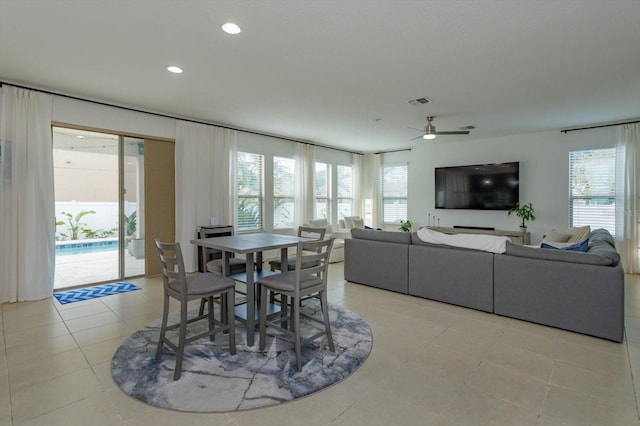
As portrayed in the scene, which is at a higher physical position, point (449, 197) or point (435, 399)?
point (449, 197)

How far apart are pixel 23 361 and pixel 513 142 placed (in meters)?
8.20

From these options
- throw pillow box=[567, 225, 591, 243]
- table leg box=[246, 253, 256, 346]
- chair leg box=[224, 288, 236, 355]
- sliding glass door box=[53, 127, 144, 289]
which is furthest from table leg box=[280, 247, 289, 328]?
throw pillow box=[567, 225, 591, 243]

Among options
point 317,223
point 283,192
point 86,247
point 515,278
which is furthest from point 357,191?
point 86,247

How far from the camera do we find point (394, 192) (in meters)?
8.98

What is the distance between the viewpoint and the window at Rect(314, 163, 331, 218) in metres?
8.24

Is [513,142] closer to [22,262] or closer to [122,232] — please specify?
[122,232]

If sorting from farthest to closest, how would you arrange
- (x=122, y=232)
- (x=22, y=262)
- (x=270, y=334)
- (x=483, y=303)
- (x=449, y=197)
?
1. (x=449, y=197)
2. (x=122, y=232)
3. (x=22, y=262)
4. (x=483, y=303)
5. (x=270, y=334)

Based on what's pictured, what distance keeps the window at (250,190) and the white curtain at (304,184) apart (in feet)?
2.97

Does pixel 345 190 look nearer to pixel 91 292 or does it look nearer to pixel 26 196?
pixel 91 292

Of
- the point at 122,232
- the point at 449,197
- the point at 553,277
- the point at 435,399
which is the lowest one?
the point at 435,399

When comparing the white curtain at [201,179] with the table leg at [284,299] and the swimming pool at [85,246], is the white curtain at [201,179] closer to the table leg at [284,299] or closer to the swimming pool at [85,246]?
the swimming pool at [85,246]

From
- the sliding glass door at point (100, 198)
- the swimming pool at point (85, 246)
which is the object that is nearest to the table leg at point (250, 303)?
the sliding glass door at point (100, 198)

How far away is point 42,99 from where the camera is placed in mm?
4090

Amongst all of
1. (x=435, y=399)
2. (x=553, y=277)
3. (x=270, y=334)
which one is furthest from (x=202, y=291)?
(x=553, y=277)
